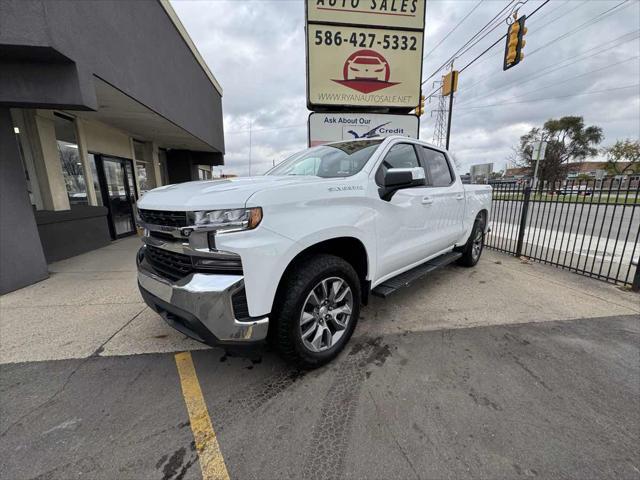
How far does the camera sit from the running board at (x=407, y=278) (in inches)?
116

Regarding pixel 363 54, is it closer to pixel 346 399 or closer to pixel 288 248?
pixel 288 248

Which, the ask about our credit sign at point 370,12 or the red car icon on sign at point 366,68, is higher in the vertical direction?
the ask about our credit sign at point 370,12

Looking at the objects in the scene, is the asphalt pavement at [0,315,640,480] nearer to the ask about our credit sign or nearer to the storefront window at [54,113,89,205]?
the storefront window at [54,113,89,205]

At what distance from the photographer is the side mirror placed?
2551 millimetres

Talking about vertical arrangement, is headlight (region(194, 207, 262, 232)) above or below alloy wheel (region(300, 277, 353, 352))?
above

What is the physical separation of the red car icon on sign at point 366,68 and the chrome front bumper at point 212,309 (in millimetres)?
7431

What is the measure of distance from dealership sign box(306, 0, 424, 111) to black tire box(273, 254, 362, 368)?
21.3 feet

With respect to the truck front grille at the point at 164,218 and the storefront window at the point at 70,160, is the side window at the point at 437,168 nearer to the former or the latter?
the truck front grille at the point at 164,218

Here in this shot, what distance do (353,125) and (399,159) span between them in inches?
199

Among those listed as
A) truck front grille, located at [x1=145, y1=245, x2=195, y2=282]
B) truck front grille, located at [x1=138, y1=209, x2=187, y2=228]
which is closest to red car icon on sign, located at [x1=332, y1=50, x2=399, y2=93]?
truck front grille, located at [x1=138, y1=209, x2=187, y2=228]

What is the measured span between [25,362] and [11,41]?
11.8 ft

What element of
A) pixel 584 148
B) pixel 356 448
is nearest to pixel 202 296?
pixel 356 448

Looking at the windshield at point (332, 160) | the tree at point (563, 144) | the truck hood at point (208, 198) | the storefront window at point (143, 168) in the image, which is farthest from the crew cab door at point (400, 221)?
the tree at point (563, 144)

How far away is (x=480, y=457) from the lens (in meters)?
1.68
